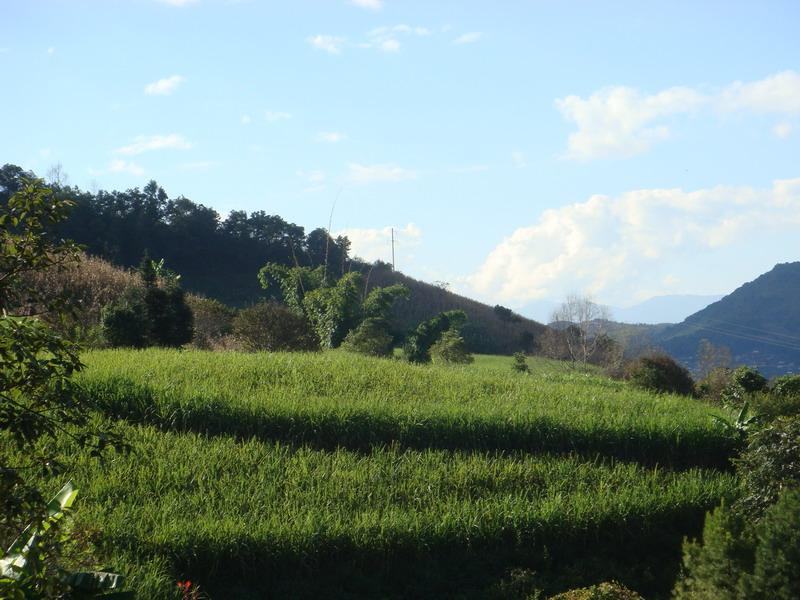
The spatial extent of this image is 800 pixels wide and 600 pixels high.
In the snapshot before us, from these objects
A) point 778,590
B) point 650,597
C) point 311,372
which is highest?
point 311,372

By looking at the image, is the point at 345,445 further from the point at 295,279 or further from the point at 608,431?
the point at 295,279

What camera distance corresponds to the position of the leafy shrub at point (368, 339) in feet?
72.9

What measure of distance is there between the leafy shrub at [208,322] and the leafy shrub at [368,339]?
3949 mm

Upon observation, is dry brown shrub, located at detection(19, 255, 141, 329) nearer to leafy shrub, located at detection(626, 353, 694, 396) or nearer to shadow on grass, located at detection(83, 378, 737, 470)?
shadow on grass, located at detection(83, 378, 737, 470)

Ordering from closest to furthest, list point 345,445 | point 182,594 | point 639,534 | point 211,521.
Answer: point 182,594
point 211,521
point 639,534
point 345,445

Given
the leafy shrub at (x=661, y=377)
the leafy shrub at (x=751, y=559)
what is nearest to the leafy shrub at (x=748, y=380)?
the leafy shrub at (x=661, y=377)

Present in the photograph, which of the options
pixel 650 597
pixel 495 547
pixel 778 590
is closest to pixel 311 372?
pixel 495 547

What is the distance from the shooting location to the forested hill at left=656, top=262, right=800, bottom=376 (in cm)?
10900

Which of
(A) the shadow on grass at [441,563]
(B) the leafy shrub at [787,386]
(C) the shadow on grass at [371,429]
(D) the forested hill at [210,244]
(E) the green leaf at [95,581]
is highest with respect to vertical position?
(D) the forested hill at [210,244]

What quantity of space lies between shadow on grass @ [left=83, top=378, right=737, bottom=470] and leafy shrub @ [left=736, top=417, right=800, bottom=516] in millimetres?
2653

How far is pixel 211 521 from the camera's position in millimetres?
6922

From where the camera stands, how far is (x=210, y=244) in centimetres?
4350

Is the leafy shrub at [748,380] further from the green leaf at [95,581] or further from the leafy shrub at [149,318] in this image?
the green leaf at [95,581]

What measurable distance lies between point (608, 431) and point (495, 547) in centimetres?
380
